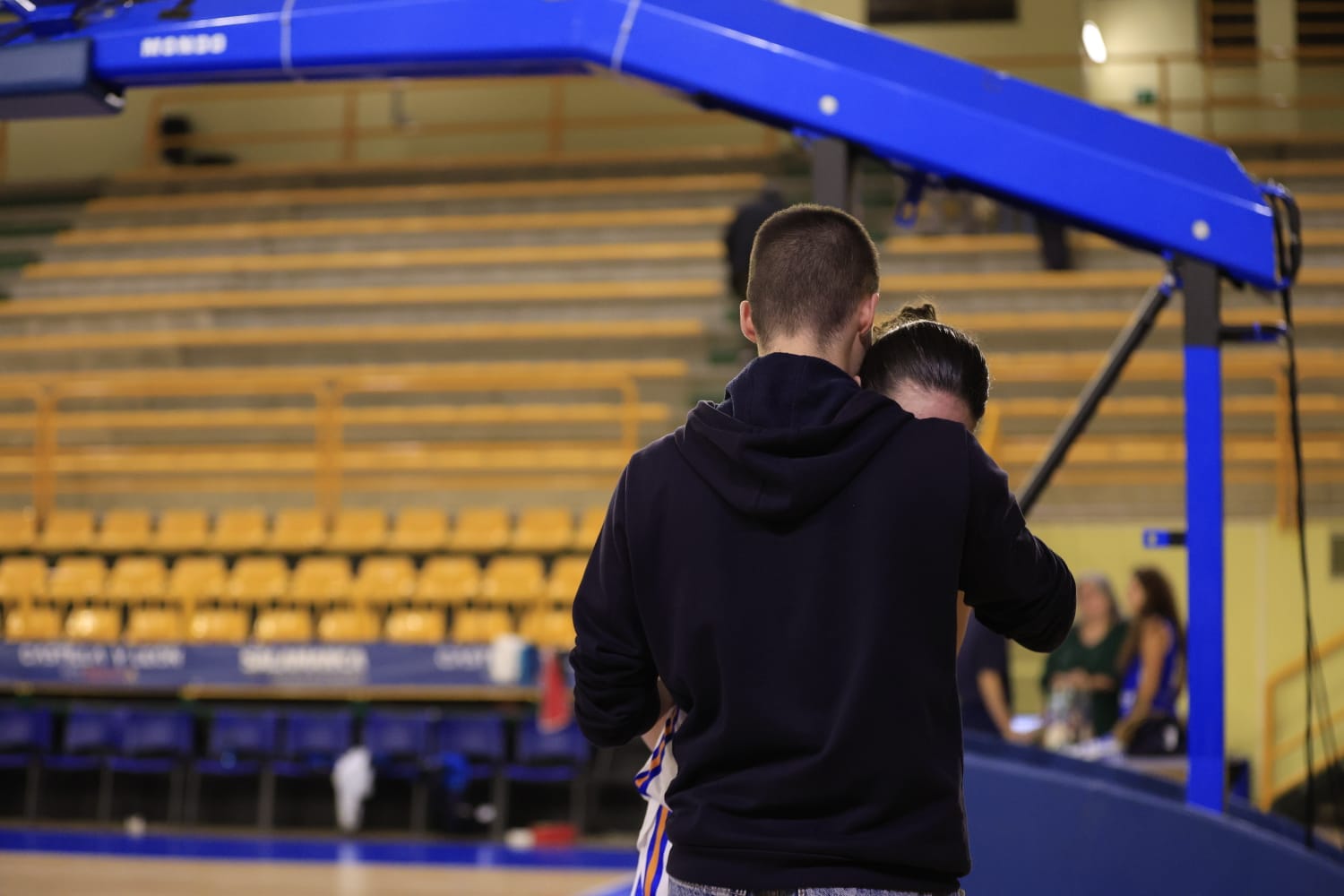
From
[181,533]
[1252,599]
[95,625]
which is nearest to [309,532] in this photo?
[181,533]

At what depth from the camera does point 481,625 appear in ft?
29.2

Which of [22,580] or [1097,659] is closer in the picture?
[1097,659]

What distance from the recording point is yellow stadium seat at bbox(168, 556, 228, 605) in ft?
31.3

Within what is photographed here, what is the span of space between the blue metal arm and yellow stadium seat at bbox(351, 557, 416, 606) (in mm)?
5887

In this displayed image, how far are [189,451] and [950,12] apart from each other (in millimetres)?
8577

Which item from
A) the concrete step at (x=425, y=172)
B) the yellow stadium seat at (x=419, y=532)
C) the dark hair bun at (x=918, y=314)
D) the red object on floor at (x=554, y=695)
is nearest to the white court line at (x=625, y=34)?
the dark hair bun at (x=918, y=314)

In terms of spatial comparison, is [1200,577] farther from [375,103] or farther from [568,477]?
A: [375,103]

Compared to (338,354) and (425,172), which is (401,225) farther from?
(338,354)

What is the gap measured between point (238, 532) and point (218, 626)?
1026mm

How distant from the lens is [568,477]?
1066 centimetres

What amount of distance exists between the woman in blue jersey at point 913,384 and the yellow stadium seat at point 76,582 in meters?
8.58

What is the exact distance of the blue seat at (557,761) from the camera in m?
8.48

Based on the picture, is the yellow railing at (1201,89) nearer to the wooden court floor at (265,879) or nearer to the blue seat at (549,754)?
the blue seat at (549,754)

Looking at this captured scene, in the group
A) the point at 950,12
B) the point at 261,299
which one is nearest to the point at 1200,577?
the point at 261,299
